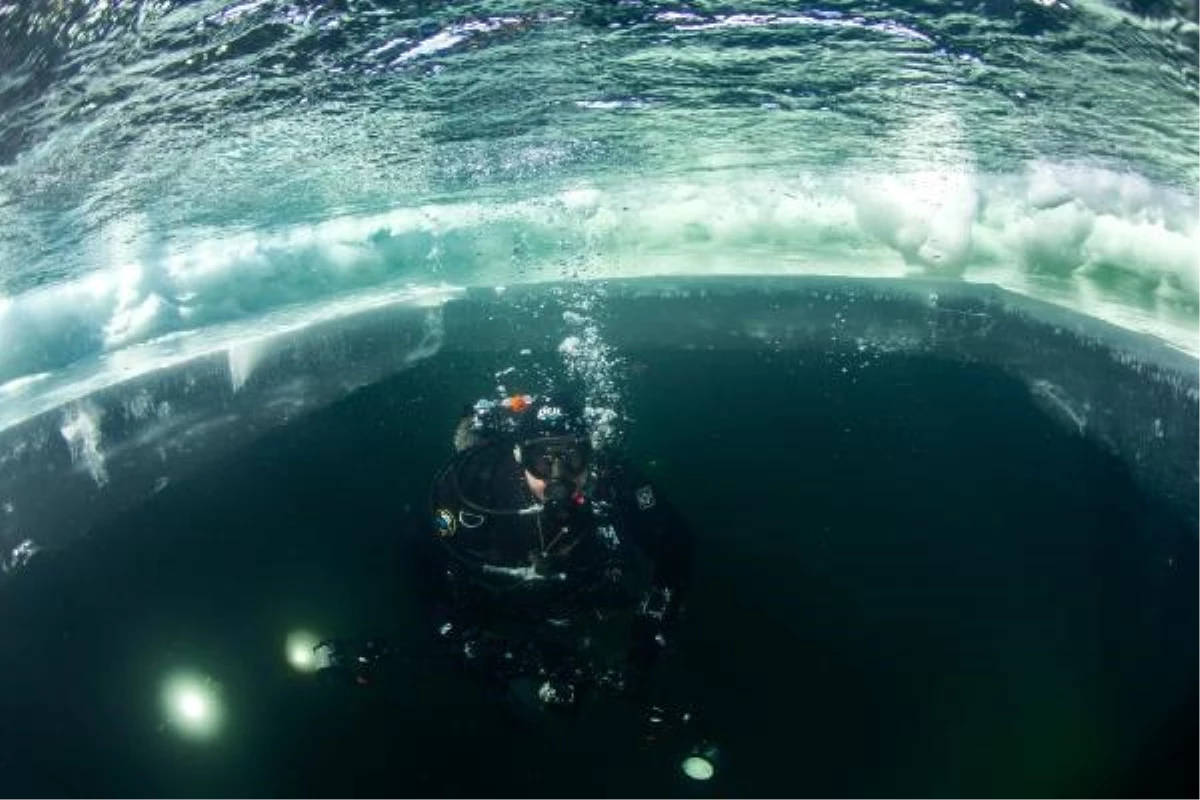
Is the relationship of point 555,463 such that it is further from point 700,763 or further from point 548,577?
point 700,763

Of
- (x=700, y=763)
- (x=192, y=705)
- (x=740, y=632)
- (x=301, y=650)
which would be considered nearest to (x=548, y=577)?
(x=700, y=763)

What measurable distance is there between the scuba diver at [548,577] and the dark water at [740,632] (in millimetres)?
701

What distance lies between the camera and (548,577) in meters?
5.43

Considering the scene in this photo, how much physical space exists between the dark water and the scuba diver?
0.70 m

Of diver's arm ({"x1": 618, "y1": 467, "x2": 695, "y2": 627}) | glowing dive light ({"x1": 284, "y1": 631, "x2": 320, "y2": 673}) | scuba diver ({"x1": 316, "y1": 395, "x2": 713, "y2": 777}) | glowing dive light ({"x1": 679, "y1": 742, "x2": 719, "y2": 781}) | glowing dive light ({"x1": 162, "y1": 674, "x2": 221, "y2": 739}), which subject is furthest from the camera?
glowing dive light ({"x1": 284, "y1": 631, "x2": 320, "y2": 673})

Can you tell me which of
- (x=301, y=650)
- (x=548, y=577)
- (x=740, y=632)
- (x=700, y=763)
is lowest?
(x=740, y=632)

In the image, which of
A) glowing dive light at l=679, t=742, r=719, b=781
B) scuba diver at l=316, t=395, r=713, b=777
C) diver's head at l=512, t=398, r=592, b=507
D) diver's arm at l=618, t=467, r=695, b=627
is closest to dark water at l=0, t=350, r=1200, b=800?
glowing dive light at l=679, t=742, r=719, b=781

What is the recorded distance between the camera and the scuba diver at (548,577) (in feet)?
17.0

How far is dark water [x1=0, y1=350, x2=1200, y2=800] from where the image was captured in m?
6.08

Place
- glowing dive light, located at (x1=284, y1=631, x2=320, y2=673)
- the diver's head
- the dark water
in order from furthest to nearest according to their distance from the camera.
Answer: glowing dive light, located at (x1=284, y1=631, x2=320, y2=673)
the dark water
the diver's head

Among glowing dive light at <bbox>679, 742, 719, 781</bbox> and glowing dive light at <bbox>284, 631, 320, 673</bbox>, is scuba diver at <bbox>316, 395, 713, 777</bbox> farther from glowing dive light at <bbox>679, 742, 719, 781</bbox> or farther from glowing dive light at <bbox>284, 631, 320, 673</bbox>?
glowing dive light at <bbox>284, 631, 320, 673</bbox>

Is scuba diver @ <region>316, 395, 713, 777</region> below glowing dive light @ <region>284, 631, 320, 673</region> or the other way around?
the other way around

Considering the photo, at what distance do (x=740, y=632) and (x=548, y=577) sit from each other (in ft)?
12.2

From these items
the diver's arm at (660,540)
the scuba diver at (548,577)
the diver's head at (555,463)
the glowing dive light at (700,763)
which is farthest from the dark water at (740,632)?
the diver's arm at (660,540)
